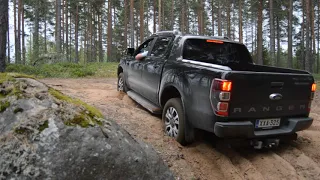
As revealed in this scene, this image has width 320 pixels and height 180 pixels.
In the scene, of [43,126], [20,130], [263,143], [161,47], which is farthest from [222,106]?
[161,47]

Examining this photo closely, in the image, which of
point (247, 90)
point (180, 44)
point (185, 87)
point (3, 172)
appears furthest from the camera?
point (180, 44)

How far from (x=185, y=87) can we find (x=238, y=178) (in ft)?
4.94

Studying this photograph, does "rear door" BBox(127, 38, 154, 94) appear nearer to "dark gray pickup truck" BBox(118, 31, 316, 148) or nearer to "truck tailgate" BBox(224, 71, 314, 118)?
"dark gray pickup truck" BBox(118, 31, 316, 148)

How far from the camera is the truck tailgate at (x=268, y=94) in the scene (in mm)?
3451

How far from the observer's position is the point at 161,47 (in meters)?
5.48

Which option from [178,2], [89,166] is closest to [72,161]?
[89,166]

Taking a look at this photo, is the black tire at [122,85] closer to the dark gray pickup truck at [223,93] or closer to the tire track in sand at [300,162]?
the dark gray pickup truck at [223,93]

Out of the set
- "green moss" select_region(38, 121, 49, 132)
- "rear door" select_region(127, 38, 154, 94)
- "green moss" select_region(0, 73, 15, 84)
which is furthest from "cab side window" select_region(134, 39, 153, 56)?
"green moss" select_region(38, 121, 49, 132)

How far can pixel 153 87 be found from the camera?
17.3 ft

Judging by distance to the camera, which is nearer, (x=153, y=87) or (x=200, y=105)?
(x=200, y=105)

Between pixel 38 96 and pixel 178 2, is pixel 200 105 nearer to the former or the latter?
pixel 38 96

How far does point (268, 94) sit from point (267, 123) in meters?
0.46

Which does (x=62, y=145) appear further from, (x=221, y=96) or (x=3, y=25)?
(x=3, y=25)

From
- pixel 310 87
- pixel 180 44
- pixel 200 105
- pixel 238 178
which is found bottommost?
pixel 238 178
